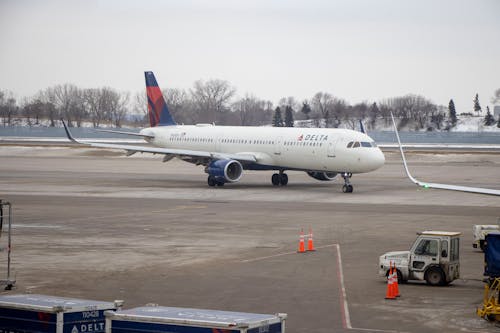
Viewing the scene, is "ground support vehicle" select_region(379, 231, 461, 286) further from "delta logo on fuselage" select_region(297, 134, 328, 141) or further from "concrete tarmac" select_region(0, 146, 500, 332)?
"delta logo on fuselage" select_region(297, 134, 328, 141)

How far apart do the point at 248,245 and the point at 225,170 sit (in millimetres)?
26436

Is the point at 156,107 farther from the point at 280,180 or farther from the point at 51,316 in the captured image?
the point at 51,316

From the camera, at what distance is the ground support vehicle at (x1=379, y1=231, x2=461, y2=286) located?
25766mm

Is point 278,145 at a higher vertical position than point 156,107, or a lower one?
lower

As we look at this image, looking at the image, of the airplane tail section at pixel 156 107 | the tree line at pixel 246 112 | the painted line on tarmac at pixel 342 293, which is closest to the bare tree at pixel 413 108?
the tree line at pixel 246 112

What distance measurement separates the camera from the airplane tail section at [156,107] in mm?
73625

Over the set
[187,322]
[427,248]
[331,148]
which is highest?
[331,148]

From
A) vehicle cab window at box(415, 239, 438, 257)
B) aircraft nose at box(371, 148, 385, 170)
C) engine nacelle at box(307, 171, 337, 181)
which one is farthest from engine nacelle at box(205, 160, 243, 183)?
vehicle cab window at box(415, 239, 438, 257)

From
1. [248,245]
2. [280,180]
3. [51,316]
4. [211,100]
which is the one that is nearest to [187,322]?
[51,316]

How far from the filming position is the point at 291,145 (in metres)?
60.4

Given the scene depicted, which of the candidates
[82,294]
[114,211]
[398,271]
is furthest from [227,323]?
[114,211]

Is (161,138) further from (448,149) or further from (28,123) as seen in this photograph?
(28,123)

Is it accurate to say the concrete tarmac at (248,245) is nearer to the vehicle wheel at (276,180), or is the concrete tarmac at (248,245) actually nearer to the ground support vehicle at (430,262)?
the ground support vehicle at (430,262)

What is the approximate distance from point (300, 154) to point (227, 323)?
46.5 m
